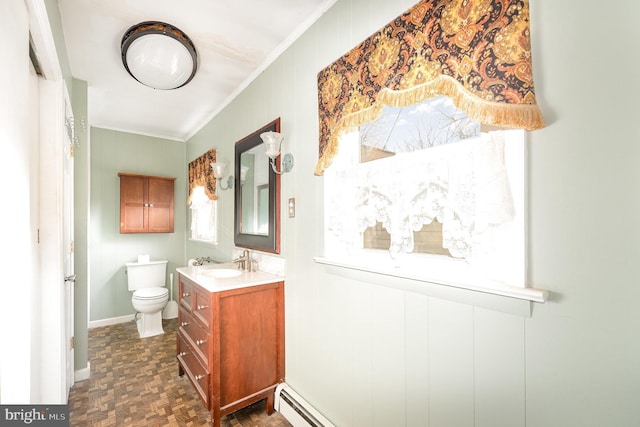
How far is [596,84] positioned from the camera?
0.75 meters

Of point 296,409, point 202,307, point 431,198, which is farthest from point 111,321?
point 431,198

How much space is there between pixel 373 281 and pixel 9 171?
1471 millimetres

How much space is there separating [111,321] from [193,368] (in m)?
2.51

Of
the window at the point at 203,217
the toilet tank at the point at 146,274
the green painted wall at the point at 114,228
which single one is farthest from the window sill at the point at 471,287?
the green painted wall at the point at 114,228

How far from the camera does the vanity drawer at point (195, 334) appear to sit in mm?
1813

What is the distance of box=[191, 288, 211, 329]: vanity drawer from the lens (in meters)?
1.77

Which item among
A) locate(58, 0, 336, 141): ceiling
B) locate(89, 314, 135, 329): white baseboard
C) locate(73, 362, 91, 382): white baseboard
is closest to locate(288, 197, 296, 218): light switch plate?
locate(58, 0, 336, 141): ceiling

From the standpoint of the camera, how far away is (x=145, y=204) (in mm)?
3816

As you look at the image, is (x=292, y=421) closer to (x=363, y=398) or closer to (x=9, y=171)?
(x=363, y=398)

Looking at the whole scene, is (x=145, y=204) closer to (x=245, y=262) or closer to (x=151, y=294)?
(x=151, y=294)

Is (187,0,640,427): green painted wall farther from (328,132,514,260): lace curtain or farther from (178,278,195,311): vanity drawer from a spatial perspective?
(178,278,195,311): vanity drawer

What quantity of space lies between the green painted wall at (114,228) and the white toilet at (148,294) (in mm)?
263

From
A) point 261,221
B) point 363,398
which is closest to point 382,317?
point 363,398

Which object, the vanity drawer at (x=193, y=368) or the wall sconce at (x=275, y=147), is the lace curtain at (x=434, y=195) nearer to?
the wall sconce at (x=275, y=147)
